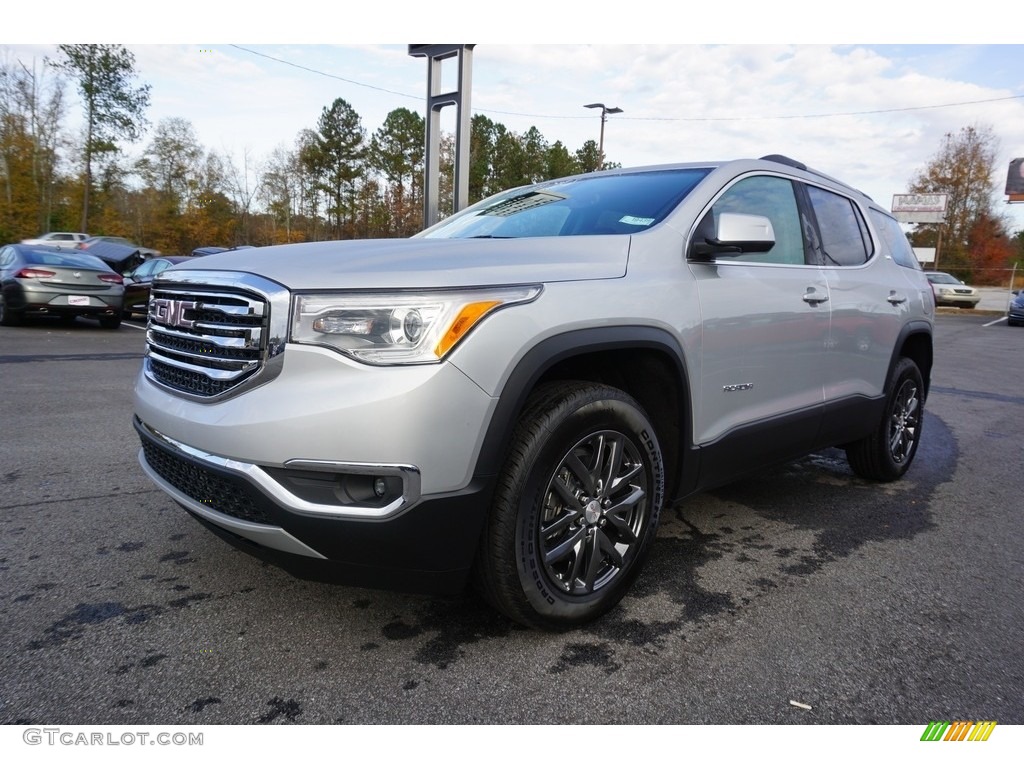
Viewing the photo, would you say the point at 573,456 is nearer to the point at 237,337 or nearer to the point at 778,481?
the point at 237,337

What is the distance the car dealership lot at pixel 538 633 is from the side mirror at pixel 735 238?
1.32 metres

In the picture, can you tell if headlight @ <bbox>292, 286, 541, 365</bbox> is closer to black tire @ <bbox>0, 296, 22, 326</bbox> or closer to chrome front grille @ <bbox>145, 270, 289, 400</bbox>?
chrome front grille @ <bbox>145, 270, 289, 400</bbox>

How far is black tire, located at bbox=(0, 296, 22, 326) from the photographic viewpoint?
12.0 meters

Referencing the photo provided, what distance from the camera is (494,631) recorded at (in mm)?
2537

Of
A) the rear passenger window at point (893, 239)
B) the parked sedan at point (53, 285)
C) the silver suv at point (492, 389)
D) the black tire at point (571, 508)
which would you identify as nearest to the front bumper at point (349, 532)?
the silver suv at point (492, 389)

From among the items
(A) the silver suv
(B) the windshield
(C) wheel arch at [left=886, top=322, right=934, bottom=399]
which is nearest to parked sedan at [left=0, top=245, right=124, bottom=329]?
(B) the windshield

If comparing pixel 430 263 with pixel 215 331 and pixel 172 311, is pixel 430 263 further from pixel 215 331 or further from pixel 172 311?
pixel 172 311

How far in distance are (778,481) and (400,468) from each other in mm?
3232

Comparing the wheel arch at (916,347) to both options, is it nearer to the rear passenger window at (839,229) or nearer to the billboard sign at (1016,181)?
the rear passenger window at (839,229)

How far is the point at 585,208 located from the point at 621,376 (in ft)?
→ 3.01

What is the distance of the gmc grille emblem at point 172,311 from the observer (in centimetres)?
251

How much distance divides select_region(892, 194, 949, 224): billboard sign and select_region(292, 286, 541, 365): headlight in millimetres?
42840

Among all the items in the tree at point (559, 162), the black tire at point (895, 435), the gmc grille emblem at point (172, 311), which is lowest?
the black tire at point (895, 435)
